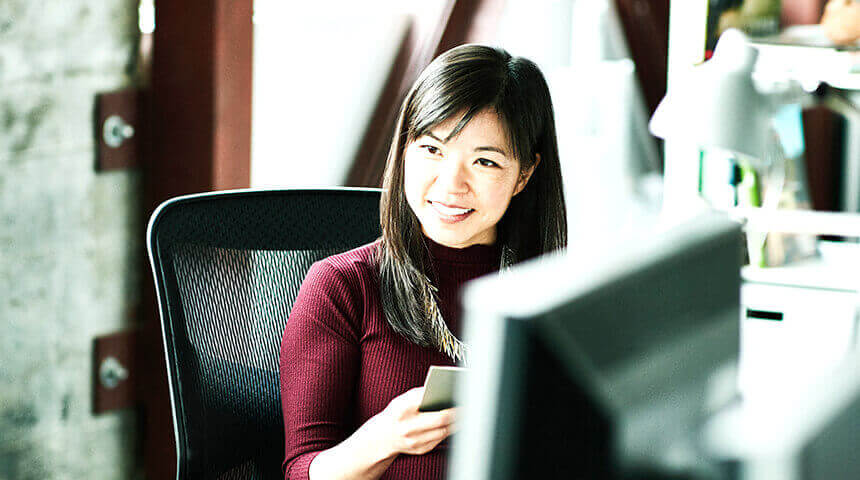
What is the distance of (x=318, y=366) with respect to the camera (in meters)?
1.25

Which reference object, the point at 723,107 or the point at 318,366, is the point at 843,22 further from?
the point at 318,366

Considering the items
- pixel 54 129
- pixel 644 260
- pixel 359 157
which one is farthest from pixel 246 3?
pixel 644 260

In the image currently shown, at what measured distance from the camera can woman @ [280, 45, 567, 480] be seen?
125cm

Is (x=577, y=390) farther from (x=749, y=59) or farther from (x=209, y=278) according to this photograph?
(x=749, y=59)

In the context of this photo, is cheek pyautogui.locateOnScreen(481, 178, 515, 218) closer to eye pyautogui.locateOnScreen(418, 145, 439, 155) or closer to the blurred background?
eye pyautogui.locateOnScreen(418, 145, 439, 155)

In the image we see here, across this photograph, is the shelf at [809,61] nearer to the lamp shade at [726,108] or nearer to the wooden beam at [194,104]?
the lamp shade at [726,108]

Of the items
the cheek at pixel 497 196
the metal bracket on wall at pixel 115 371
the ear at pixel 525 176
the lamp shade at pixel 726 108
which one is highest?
the lamp shade at pixel 726 108

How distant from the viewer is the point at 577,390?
0.44m

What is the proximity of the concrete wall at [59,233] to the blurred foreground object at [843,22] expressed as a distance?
1.72 m

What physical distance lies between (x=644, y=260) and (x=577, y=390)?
9 cm

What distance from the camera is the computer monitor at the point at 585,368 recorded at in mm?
423

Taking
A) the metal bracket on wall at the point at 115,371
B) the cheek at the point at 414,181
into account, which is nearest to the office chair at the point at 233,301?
the cheek at the point at 414,181

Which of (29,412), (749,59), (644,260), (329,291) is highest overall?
(749,59)

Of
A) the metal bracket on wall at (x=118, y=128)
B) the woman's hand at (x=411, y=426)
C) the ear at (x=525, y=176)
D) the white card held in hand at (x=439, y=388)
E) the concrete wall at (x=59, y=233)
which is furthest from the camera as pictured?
the metal bracket on wall at (x=118, y=128)
